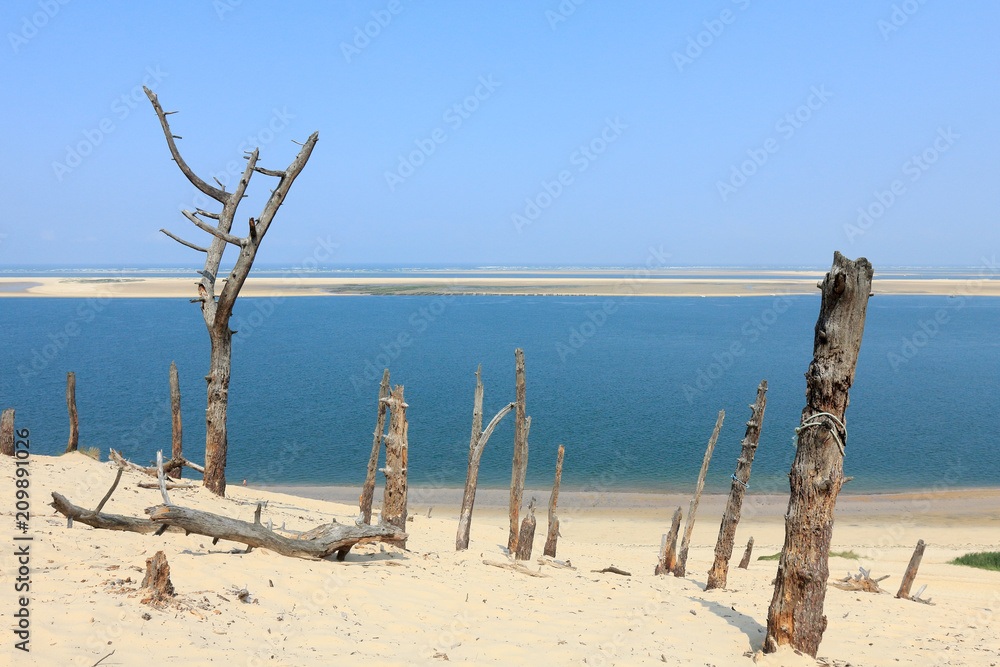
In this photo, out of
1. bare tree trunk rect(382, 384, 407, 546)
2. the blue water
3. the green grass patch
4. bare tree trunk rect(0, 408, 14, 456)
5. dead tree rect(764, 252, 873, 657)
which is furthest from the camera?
the blue water

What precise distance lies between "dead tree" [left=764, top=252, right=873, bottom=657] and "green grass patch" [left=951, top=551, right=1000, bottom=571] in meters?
10.4

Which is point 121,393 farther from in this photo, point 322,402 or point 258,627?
point 258,627

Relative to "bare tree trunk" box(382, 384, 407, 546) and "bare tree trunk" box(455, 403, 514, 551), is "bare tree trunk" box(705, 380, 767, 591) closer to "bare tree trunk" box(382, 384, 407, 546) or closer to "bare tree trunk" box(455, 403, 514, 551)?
"bare tree trunk" box(455, 403, 514, 551)

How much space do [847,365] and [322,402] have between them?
3029 centimetres

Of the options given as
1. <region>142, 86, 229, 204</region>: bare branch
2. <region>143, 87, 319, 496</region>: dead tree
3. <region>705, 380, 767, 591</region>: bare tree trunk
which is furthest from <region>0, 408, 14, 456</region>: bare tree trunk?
<region>705, 380, 767, 591</region>: bare tree trunk

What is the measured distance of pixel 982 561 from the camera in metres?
14.2

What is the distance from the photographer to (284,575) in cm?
732

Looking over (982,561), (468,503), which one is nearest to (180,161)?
(468,503)

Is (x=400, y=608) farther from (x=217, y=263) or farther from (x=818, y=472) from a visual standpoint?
(x=217, y=263)

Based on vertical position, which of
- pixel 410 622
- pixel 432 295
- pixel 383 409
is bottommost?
pixel 410 622

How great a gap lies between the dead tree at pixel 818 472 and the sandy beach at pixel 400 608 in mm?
425

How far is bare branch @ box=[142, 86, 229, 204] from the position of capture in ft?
41.7

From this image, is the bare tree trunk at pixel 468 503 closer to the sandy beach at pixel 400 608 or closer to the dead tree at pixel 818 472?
the sandy beach at pixel 400 608

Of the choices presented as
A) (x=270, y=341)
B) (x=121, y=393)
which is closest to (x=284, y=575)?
(x=121, y=393)
